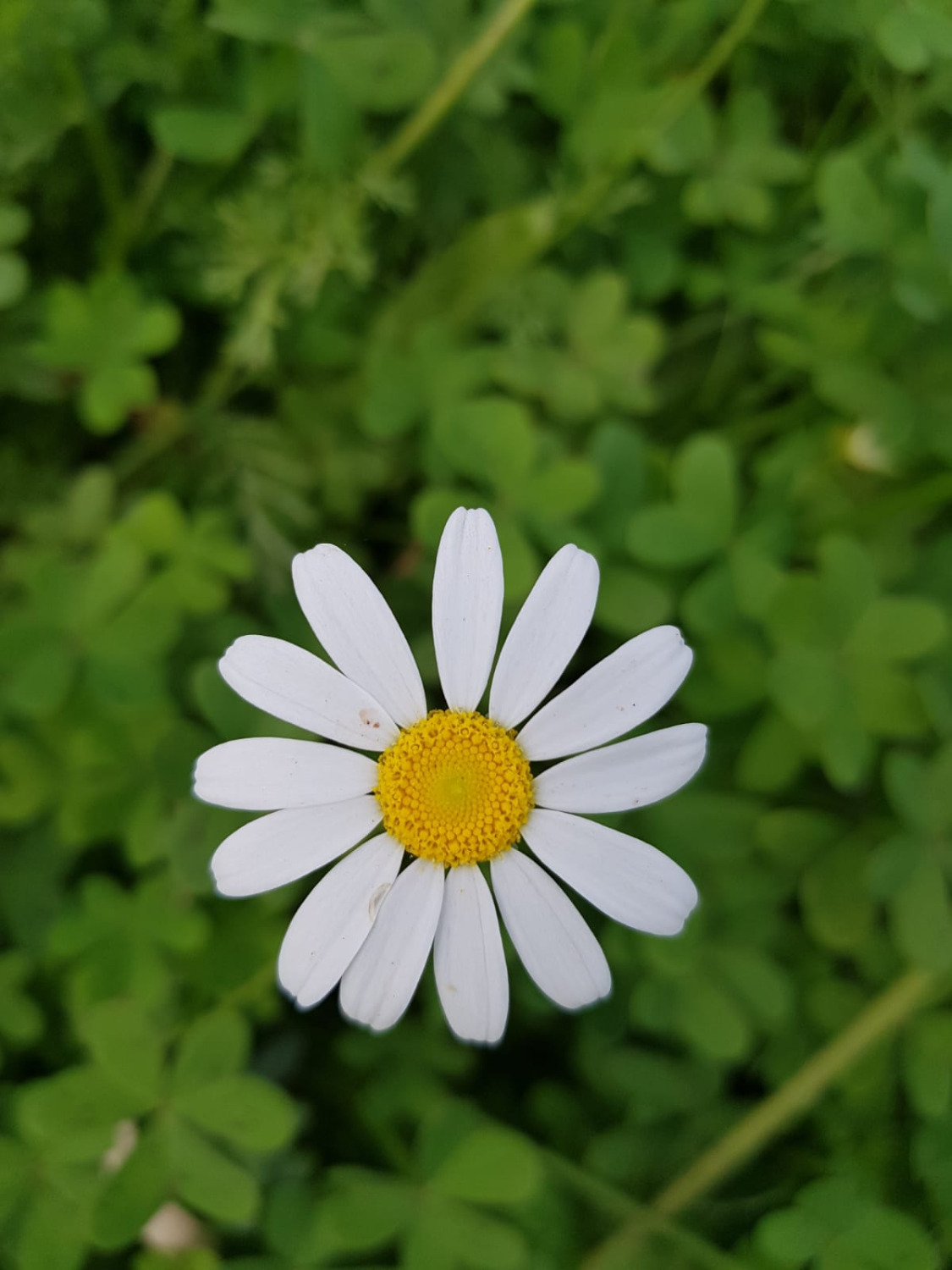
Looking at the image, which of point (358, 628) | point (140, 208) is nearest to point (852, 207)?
point (358, 628)

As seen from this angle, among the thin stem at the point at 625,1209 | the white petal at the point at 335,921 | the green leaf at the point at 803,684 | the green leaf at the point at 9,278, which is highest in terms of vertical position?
the green leaf at the point at 803,684

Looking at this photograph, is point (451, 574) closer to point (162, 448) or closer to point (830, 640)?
point (830, 640)

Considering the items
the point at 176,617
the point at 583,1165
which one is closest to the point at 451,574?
the point at 176,617

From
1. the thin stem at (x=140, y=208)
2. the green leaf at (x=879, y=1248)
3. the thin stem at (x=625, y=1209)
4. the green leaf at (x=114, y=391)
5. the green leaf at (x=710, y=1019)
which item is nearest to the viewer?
the green leaf at (x=879, y=1248)

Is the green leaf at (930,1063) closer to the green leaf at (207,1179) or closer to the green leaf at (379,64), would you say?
the green leaf at (207,1179)

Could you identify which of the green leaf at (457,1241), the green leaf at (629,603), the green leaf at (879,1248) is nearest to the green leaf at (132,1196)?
the green leaf at (457,1241)

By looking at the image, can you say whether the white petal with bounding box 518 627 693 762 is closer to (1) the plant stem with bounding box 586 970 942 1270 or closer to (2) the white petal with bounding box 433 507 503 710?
(2) the white petal with bounding box 433 507 503 710
